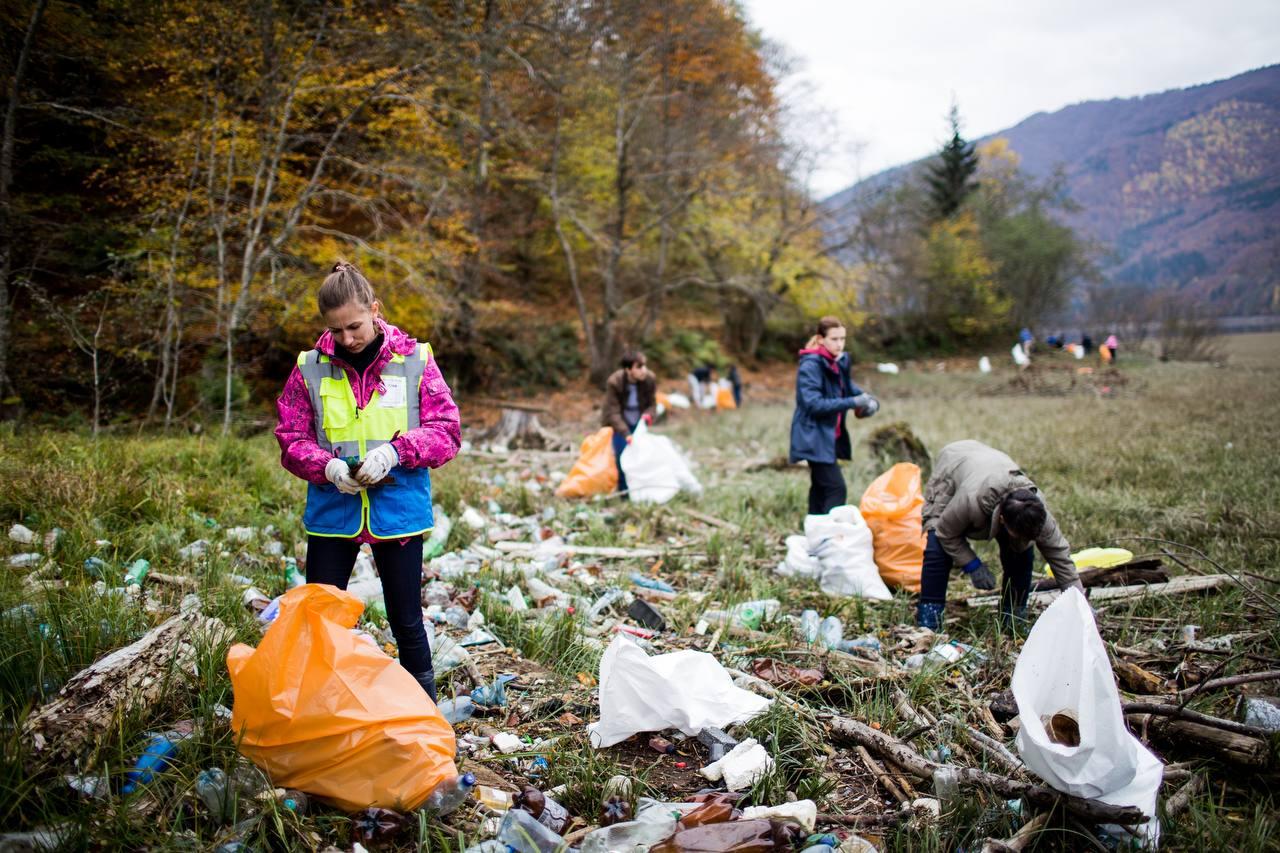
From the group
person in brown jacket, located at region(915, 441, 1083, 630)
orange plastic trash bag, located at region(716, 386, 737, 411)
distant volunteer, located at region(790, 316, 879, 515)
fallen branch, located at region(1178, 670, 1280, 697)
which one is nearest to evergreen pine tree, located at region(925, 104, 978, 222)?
orange plastic trash bag, located at region(716, 386, 737, 411)

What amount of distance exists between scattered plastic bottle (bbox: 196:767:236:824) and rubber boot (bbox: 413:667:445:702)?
0.66m

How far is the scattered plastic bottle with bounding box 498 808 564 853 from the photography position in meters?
1.85

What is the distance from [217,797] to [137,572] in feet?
6.25

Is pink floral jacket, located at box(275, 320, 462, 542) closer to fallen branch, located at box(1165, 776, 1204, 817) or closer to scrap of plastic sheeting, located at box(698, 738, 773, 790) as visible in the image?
scrap of plastic sheeting, located at box(698, 738, 773, 790)

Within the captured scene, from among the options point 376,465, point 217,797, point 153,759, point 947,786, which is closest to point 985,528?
point 947,786

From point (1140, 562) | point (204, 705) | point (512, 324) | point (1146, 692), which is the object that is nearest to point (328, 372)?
point (204, 705)

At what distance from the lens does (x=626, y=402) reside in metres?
6.85

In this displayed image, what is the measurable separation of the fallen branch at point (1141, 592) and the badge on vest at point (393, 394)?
3175 millimetres

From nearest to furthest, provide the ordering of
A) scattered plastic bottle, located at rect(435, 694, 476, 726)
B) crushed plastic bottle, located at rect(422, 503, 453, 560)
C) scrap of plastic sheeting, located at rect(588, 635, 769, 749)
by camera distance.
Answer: scrap of plastic sheeting, located at rect(588, 635, 769, 749)
scattered plastic bottle, located at rect(435, 694, 476, 726)
crushed plastic bottle, located at rect(422, 503, 453, 560)

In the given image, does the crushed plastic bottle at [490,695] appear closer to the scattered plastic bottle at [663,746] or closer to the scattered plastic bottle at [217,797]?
the scattered plastic bottle at [663,746]

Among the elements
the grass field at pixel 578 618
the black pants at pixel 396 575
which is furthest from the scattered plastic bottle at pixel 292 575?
the black pants at pixel 396 575

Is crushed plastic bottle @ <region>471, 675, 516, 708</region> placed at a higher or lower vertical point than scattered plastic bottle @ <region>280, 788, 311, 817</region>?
lower

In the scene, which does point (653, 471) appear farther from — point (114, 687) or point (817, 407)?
point (114, 687)

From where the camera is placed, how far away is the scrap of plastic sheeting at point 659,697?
238 centimetres
